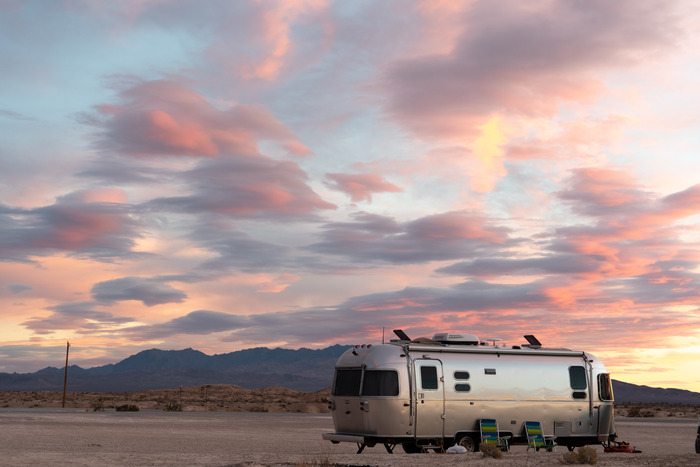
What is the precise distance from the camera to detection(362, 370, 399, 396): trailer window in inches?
872

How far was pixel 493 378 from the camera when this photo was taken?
931 inches

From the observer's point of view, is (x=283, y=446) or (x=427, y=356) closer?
(x=427, y=356)

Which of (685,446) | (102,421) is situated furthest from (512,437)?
(102,421)

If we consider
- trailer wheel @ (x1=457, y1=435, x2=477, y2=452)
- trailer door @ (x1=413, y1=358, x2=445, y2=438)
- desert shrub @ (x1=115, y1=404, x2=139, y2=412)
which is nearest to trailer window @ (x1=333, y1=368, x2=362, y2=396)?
trailer door @ (x1=413, y1=358, x2=445, y2=438)

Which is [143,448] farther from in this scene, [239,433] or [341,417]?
[239,433]

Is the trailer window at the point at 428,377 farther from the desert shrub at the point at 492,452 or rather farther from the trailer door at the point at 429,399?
the desert shrub at the point at 492,452

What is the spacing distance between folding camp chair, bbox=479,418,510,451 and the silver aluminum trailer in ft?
0.57

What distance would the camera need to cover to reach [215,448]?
81.4 ft

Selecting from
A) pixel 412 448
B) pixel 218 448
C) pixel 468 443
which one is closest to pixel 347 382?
pixel 412 448

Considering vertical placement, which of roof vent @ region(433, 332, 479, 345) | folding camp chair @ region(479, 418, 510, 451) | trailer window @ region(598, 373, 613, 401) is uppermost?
roof vent @ region(433, 332, 479, 345)

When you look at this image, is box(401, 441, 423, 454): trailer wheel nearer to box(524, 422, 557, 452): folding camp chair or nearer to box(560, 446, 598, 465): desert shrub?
box(524, 422, 557, 452): folding camp chair

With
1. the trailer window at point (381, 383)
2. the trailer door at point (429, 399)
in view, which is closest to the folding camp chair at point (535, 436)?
the trailer door at point (429, 399)

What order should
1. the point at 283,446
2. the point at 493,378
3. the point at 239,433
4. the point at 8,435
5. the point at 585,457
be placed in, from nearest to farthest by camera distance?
the point at 585,457 < the point at 493,378 < the point at 283,446 < the point at 8,435 < the point at 239,433

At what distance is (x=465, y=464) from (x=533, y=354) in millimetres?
7486
